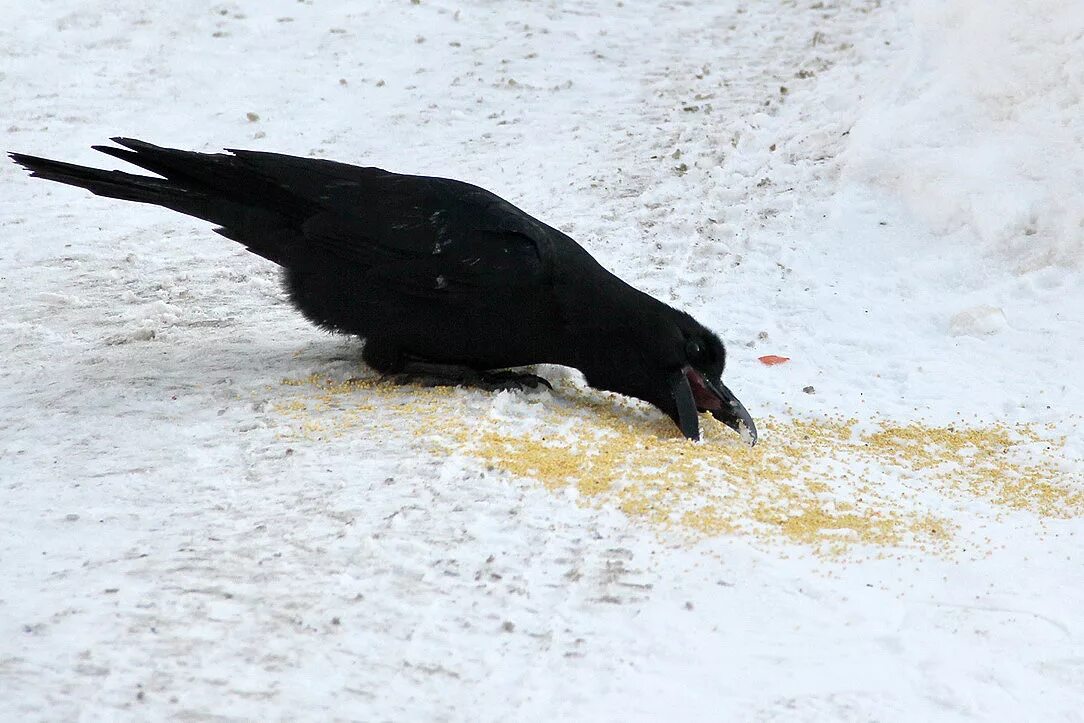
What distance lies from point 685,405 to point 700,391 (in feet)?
0.47

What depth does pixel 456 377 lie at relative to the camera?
486 cm

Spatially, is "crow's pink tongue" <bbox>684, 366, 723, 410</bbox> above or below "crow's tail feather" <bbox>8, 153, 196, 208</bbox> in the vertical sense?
below

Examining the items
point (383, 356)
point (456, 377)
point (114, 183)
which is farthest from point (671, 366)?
point (114, 183)

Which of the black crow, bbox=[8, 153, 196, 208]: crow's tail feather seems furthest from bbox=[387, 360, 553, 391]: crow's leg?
bbox=[8, 153, 196, 208]: crow's tail feather

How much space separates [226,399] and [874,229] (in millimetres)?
3791

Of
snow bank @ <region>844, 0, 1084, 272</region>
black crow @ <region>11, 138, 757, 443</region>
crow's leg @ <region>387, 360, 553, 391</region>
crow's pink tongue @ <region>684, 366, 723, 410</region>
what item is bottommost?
crow's leg @ <region>387, 360, 553, 391</region>

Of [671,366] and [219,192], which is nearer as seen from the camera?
[671,366]

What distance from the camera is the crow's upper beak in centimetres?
464

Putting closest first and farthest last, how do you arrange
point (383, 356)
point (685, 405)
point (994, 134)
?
point (685, 405), point (383, 356), point (994, 134)

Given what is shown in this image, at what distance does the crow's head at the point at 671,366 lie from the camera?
4.75 metres

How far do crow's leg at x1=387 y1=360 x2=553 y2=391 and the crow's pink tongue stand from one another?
631 millimetres

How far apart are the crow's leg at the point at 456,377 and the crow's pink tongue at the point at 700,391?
2.07 feet

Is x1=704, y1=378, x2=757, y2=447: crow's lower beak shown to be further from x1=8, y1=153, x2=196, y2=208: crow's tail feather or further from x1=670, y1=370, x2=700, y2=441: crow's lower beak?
x1=8, y1=153, x2=196, y2=208: crow's tail feather

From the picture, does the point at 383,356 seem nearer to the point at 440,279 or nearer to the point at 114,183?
the point at 440,279
